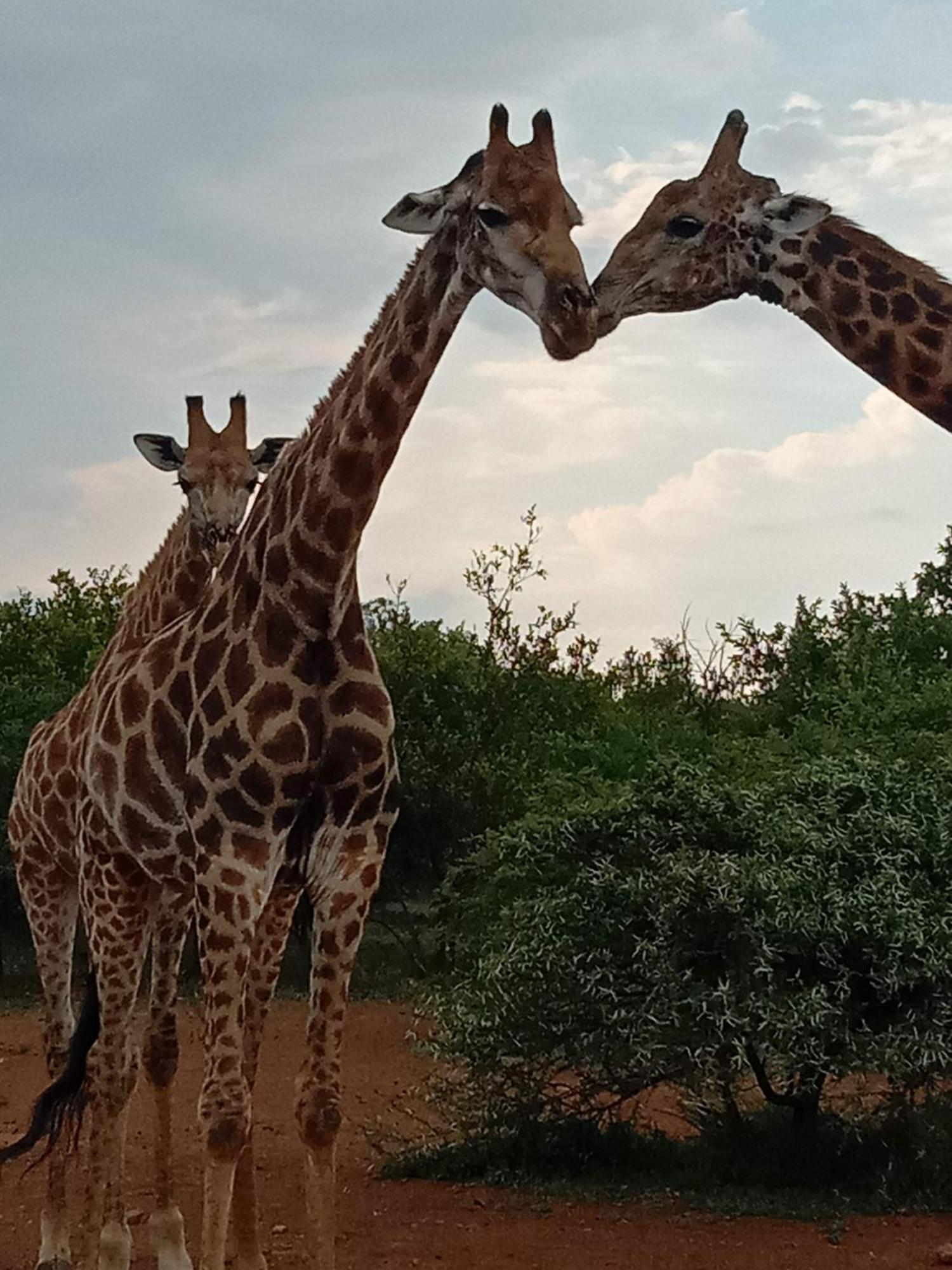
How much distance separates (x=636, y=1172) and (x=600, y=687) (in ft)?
38.2

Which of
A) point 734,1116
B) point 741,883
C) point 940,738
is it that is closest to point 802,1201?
point 734,1116

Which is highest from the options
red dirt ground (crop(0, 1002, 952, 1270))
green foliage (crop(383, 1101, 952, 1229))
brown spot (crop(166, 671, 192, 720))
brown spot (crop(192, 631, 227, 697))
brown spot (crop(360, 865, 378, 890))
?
brown spot (crop(192, 631, 227, 697))

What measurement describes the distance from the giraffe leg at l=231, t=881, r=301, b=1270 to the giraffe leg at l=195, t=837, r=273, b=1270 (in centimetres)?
52

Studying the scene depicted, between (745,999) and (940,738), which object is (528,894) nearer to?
(745,999)

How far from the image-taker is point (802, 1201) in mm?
8188

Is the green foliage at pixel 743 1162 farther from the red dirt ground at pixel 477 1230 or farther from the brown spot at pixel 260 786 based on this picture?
the brown spot at pixel 260 786

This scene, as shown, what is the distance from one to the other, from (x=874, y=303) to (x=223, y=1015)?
349 cm

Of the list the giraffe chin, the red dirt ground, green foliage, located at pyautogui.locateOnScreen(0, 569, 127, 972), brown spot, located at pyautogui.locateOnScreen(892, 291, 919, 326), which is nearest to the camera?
the giraffe chin

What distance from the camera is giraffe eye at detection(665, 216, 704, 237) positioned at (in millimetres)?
6375

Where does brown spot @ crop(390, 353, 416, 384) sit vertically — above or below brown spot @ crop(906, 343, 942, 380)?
below

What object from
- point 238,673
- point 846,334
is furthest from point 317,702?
point 846,334

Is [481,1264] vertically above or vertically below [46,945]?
below

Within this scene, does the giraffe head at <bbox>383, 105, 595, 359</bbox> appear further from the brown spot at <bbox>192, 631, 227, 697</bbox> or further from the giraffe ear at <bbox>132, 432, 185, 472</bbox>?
the giraffe ear at <bbox>132, 432, 185, 472</bbox>

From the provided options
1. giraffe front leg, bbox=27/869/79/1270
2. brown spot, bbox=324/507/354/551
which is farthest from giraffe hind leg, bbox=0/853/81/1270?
brown spot, bbox=324/507/354/551
